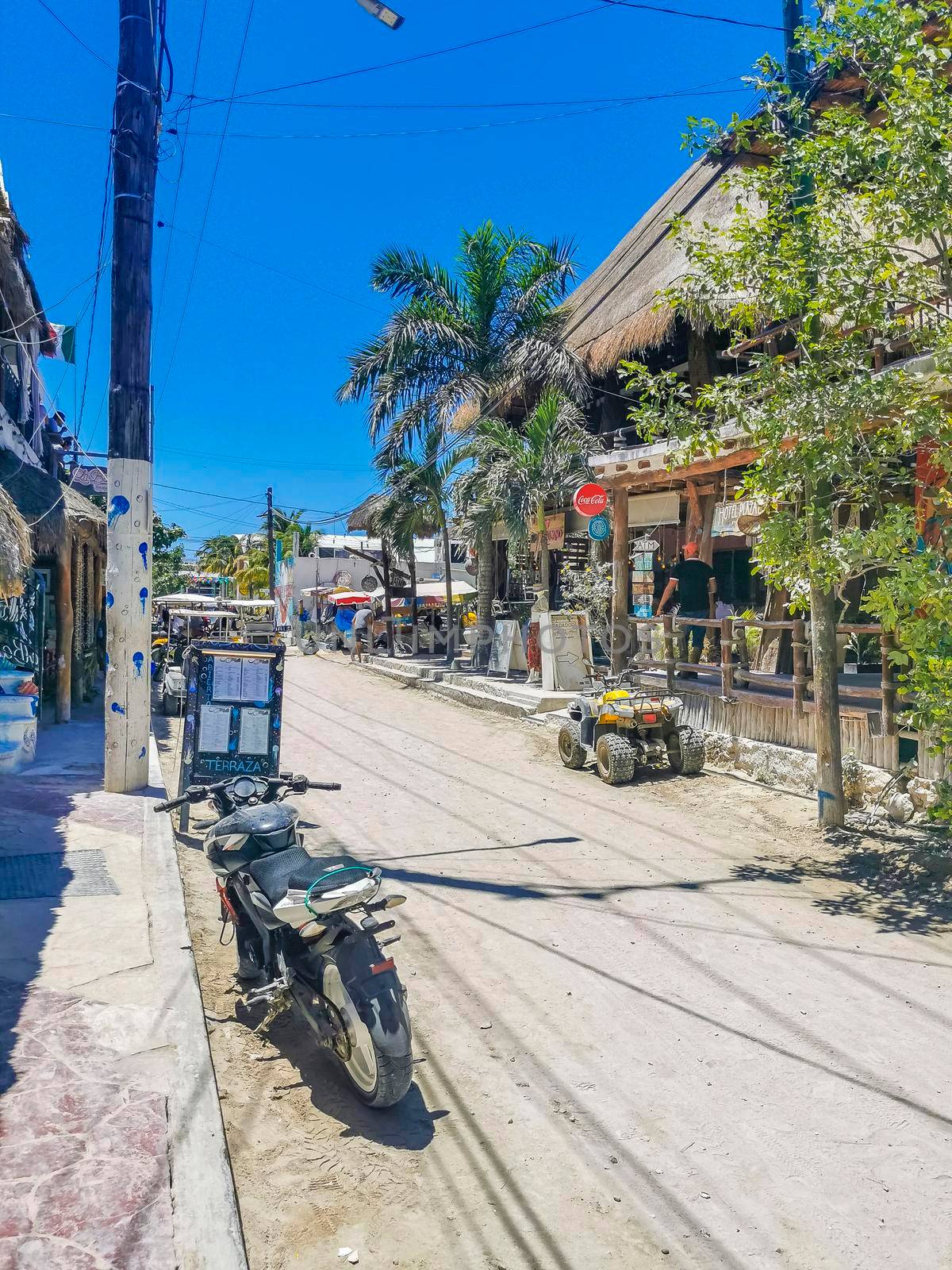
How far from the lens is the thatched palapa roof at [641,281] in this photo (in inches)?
666

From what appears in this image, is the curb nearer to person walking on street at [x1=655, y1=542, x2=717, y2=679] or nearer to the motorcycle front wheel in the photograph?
the motorcycle front wheel

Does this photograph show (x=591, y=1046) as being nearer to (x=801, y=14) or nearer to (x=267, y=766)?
(x=267, y=766)

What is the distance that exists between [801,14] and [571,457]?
409 inches

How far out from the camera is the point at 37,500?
498 inches

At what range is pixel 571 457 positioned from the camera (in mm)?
18734

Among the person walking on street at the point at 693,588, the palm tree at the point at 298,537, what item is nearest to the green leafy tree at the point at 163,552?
the palm tree at the point at 298,537

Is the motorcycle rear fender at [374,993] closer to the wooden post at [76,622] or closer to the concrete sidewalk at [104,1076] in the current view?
the concrete sidewalk at [104,1076]

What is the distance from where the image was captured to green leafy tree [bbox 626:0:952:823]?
Result: 21.2 ft

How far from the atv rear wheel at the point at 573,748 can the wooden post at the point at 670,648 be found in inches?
72.1

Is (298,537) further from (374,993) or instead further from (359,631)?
(374,993)

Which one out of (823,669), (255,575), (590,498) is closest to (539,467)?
(590,498)

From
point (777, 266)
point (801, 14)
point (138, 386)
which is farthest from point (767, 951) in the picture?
point (801, 14)

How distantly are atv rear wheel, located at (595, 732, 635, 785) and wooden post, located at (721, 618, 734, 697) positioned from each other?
160cm

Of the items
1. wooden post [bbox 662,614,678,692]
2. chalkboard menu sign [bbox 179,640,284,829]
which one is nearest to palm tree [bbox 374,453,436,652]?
wooden post [bbox 662,614,678,692]
